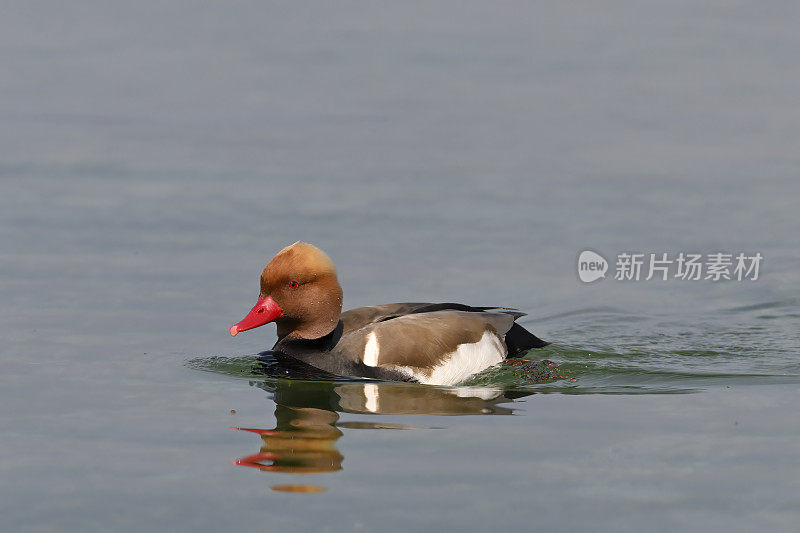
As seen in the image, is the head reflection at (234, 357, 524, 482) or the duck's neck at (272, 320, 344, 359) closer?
the head reflection at (234, 357, 524, 482)

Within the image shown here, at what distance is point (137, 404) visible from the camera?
8.09 m

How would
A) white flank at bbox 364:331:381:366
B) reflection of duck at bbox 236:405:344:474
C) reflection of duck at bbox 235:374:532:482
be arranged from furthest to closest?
white flank at bbox 364:331:381:366, reflection of duck at bbox 235:374:532:482, reflection of duck at bbox 236:405:344:474

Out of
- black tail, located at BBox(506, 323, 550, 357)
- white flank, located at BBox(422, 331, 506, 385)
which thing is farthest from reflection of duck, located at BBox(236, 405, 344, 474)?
black tail, located at BBox(506, 323, 550, 357)

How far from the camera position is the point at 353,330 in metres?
9.48

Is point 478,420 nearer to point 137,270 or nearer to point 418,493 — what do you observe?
point 418,493

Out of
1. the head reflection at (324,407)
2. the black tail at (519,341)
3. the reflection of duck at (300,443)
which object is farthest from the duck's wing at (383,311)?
the reflection of duck at (300,443)

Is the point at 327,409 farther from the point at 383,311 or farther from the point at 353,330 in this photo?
A: the point at 383,311

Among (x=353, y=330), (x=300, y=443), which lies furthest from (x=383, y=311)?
(x=300, y=443)

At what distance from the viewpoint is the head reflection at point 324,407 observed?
6.89 meters

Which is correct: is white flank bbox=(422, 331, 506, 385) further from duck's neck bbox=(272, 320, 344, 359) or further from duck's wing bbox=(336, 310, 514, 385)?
duck's neck bbox=(272, 320, 344, 359)

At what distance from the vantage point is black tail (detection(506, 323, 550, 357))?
32.9ft

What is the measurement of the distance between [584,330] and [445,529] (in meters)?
5.14

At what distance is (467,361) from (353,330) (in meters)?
0.91

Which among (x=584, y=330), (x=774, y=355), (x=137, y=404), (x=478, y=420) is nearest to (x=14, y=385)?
(x=137, y=404)
